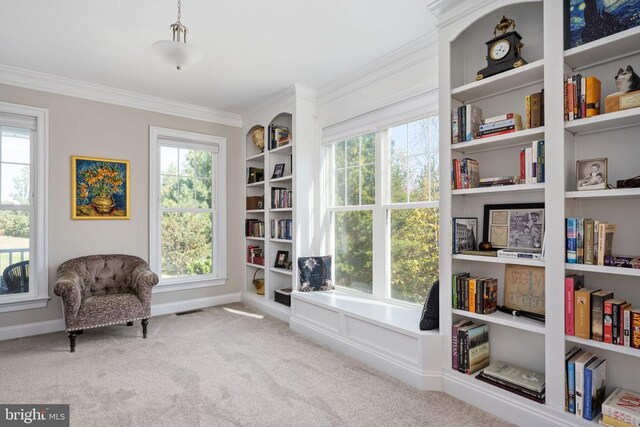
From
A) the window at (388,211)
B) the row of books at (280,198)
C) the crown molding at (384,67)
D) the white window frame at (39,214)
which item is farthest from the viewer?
the row of books at (280,198)

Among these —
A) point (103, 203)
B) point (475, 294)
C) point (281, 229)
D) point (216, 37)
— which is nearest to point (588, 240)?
point (475, 294)

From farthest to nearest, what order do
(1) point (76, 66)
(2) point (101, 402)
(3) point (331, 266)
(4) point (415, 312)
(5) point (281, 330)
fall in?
(3) point (331, 266) < (5) point (281, 330) < (1) point (76, 66) < (4) point (415, 312) < (2) point (101, 402)

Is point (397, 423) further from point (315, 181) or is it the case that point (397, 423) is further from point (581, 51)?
point (315, 181)

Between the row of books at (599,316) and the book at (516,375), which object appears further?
the book at (516,375)

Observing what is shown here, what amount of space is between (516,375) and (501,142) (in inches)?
56.8

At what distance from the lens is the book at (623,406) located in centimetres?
165

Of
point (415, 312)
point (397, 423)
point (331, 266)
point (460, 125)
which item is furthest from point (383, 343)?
point (460, 125)

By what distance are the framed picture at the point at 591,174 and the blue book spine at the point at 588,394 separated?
94cm

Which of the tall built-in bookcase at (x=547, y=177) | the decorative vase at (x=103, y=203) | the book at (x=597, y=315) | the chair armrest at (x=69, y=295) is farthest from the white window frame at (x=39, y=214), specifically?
the book at (x=597, y=315)

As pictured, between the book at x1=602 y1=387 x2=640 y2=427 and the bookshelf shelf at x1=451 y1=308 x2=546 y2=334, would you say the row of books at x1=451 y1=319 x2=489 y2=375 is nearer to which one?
the bookshelf shelf at x1=451 y1=308 x2=546 y2=334

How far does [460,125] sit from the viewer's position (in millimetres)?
2371

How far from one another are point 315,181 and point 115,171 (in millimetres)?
2334

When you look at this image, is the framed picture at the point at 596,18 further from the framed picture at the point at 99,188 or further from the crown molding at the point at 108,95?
the framed picture at the point at 99,188

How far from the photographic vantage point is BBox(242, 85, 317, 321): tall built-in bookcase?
402 centimetres
